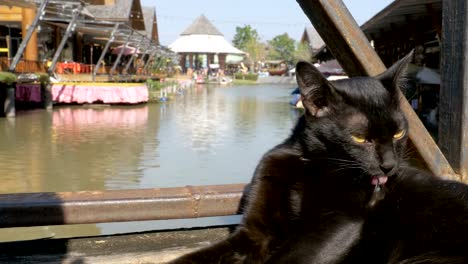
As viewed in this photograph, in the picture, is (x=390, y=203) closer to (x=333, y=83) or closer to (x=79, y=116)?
(x=333, y=83)

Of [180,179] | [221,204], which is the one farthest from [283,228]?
[180,179]

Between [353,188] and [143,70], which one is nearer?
[353,188]

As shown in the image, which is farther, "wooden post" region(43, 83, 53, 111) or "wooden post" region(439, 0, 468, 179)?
"wooden post" region(43, 83, 53, 111)

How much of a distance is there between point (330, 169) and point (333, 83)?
336 mm

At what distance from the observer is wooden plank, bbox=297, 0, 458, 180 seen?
254cm

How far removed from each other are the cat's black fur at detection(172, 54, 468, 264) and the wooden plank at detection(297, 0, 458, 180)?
16.5 inches

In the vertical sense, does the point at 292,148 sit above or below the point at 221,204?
above

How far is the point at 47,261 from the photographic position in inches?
96.2

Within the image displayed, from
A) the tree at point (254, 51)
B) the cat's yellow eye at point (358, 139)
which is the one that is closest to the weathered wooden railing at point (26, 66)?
the cat's yellow eye at point (358, 139)

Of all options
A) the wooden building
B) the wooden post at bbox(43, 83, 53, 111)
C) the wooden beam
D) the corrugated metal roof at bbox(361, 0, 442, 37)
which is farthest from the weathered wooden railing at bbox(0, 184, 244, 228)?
the wooden post at bbox(43, 83, 53, 111)

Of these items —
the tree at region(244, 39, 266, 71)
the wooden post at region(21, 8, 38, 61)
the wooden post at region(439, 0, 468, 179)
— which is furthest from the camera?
the tree at region(244, 39, 266, 71)

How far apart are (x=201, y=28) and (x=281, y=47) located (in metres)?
36.4

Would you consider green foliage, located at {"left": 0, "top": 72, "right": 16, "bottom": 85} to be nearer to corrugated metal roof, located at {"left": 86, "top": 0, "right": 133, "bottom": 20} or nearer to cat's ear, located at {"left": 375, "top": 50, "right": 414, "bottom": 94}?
cat's ear, located at {"left": 375, "top": 50, "right": 414, "bottom": 94}

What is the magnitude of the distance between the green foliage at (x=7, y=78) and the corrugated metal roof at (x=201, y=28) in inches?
2097
